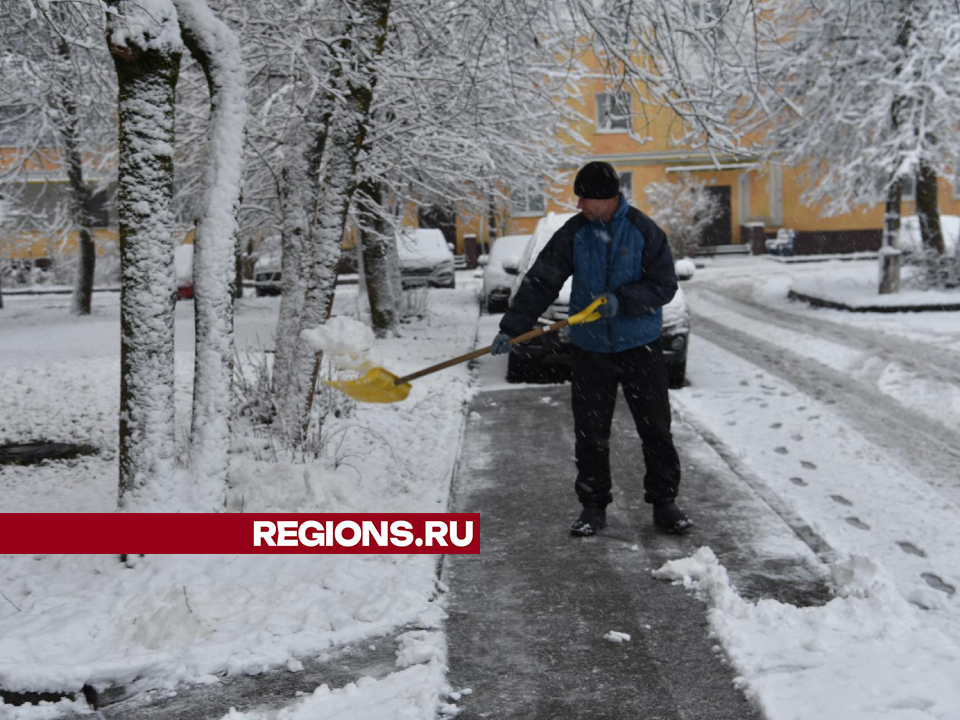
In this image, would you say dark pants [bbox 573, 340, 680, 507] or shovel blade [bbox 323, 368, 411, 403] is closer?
shovel blade [bbox 323, 368, 411, 403]

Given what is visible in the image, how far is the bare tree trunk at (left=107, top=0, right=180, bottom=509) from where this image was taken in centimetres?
440

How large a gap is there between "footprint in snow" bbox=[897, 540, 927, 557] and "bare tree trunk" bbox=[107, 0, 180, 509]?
3.53 meters

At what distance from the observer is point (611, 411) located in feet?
16.4

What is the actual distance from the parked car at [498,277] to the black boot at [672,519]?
11.6 m

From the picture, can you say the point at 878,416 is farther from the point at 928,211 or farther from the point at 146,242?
the point at 928,211

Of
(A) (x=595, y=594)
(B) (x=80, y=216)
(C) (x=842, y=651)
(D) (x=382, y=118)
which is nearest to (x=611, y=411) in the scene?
(A) (x=595, y=594)

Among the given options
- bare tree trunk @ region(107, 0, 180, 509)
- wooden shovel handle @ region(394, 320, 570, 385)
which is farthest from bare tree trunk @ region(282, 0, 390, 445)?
wooden shovel handle @ region(394, 320, 570, 385)

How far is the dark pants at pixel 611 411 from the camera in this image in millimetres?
4871

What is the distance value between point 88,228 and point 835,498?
608 inches

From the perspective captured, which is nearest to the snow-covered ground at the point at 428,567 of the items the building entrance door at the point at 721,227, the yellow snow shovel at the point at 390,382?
the yellow snow shovel at the point at 390,382

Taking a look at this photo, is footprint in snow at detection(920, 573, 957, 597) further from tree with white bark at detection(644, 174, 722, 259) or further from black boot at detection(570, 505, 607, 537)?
tree with white bark at detection(644, 174, 722, 259)

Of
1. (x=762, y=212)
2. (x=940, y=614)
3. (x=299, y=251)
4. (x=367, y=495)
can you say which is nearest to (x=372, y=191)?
(x=299, y=251)

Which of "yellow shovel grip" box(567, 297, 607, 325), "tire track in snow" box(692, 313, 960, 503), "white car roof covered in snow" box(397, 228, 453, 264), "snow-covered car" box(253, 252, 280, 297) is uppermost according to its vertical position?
"white car roof covered in snow" box(397, 228, 453, 264)

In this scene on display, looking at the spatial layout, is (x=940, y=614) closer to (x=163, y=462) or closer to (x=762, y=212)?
(x=163, y=462)
